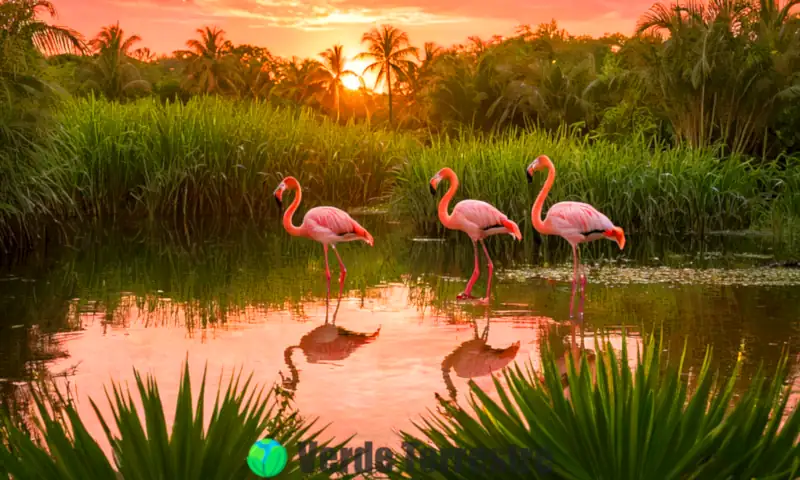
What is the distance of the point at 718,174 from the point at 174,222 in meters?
10.9

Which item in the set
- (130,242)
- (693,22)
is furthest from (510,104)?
(130,242)

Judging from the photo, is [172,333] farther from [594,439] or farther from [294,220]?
[294,220]

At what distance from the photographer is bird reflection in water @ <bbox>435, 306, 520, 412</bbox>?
23.1 feet

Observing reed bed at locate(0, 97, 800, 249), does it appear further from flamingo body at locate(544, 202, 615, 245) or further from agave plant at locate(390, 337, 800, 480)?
agave plant at locate(390, 337, 800, 480)

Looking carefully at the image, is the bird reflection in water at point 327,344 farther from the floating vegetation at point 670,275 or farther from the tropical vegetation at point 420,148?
the tropical vegetation at point 420,148

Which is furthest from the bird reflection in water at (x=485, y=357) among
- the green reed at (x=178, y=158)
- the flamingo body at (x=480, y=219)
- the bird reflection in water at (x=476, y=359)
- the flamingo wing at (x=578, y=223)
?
the green reed at (x=178, y=158)

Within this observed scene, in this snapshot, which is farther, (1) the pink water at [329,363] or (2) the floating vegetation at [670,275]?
(2) the floating vegetation at [670,275]

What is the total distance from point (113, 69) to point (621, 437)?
196 feet

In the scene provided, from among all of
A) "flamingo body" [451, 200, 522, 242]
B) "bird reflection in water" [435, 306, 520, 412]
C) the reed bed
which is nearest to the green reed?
the reed bed

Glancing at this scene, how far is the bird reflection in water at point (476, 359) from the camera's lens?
703 centimetres

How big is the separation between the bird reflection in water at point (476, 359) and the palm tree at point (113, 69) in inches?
2049

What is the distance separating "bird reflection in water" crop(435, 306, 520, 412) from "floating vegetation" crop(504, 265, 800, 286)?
418 cm

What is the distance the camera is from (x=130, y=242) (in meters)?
16.8

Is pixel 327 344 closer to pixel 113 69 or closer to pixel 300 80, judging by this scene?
pixel 113 69
